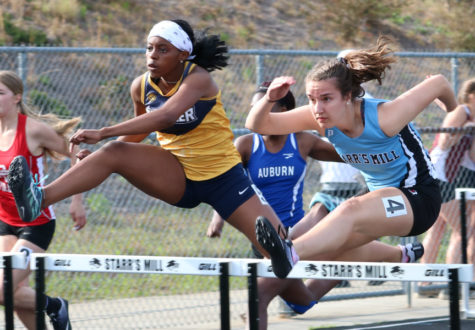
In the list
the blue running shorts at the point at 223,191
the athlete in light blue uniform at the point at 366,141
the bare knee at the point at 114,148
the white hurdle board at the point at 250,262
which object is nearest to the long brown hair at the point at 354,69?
the athlete in light blue uniform at the point at 366,141

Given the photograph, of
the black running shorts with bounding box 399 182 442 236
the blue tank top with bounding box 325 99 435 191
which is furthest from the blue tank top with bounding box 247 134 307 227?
the black running shorts with bounding box 399 182 442 236

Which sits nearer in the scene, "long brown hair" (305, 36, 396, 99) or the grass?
"long brown hair" (305, 36, 396, 99)

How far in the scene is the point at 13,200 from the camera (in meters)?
5.46

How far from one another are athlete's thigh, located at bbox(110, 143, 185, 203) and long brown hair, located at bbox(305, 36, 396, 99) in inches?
36.8

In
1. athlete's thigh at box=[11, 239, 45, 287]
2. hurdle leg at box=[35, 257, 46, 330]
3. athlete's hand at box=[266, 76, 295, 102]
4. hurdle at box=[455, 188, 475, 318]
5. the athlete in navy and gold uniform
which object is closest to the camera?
hurdle leg at box=[35, 257, 46, 330]

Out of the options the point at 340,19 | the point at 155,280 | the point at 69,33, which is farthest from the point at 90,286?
the point at 340,19

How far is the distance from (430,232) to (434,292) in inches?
27.0

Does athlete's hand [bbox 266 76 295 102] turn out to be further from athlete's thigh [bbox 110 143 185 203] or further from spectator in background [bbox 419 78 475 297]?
spectator in background [bbox 419 78 475 297]

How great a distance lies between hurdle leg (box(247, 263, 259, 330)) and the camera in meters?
3.85

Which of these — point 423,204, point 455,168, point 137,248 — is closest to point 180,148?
point 423,204

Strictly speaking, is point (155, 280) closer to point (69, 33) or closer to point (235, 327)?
point (235, 327)

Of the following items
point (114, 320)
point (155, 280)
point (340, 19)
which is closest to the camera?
point (114, 320)

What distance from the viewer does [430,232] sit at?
25.7 ft

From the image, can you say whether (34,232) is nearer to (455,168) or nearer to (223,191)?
(223,191)
